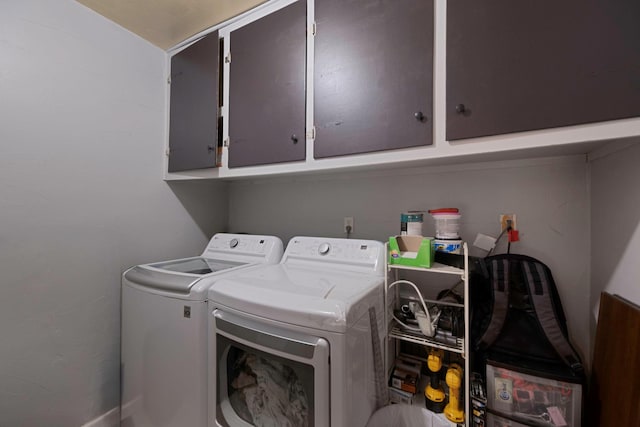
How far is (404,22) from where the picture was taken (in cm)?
97

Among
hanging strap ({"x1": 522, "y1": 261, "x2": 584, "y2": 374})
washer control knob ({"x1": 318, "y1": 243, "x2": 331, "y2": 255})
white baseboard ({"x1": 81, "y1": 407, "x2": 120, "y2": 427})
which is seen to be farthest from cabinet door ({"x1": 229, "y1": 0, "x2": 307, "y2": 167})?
white baseboard ({"x1": 81, "y1": 407, "x2": 120, "y2": 427})

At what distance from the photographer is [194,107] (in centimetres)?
153

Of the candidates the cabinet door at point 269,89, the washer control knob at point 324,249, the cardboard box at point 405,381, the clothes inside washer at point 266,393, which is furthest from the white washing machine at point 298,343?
the cabinet door at point 269,89

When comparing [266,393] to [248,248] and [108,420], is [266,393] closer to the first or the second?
[248,248]

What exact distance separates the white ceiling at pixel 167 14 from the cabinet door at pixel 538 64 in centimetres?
111

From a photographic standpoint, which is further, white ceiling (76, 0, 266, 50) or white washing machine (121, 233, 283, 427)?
white ceiling (76, 0, 266, 50)

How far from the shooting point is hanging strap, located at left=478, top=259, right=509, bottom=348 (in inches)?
41.9

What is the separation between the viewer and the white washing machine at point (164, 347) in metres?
1.04

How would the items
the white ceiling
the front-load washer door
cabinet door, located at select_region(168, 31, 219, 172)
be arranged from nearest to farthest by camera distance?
the front-load washer door
the white ceiling
cabinet door, located at select_region(168, 31, 219, 172)

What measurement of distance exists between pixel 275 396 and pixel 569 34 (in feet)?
5.30

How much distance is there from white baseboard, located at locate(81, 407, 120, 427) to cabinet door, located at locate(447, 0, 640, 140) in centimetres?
229

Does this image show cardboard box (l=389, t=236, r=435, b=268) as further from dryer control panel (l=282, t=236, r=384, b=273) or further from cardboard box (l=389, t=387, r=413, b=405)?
cardboard box (l=389, t=387, r=413, b=405)

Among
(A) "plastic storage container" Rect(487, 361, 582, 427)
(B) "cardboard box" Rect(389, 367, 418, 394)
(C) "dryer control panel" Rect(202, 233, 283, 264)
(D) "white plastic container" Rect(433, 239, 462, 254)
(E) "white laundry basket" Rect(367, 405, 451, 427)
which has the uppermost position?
(D) "white plastic container" Rect(433, 239, 462, 254)

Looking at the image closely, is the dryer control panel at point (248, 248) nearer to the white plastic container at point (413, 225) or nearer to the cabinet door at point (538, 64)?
the white plastic container at point (413, 225)
